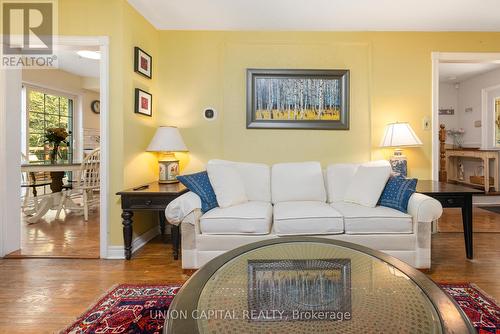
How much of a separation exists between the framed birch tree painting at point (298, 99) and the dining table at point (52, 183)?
102 inches

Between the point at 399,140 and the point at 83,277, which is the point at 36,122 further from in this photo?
the point at 399,140

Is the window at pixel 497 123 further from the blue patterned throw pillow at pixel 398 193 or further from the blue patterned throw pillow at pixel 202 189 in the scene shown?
the blue patterned throw pillow at pixel 202 189

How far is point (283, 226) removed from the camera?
2172 millimetres

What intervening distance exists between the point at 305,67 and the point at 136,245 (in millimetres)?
2711

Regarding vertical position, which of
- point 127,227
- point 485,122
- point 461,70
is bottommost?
point 127,227

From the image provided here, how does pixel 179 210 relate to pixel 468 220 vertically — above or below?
above

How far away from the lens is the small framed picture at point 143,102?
2.76 m

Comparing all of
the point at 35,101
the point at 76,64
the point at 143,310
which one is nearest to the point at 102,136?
the point at 143,310

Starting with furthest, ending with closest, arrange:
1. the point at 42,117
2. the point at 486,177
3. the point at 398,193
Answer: the point at 42,117
the point at 486,177
the point at 398,193

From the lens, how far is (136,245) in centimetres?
277

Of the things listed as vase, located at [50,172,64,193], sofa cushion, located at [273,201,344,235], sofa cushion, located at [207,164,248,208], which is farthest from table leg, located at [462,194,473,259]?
vase, located at [50,172,64,193]

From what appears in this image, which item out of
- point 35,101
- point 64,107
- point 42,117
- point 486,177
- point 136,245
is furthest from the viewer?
point 64,107

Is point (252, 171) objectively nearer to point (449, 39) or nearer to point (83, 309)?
point (83, 309)

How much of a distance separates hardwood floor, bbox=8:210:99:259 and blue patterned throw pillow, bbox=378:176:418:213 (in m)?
2.72
